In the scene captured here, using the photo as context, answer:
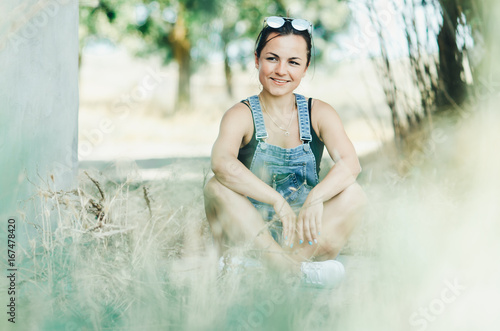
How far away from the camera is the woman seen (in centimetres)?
210

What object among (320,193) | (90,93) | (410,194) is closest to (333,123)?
(320,193)

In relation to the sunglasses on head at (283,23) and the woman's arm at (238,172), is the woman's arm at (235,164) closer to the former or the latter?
the woman's arm at (238,172)

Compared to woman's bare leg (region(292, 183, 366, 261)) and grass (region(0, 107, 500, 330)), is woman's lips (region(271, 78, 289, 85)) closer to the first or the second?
woman's bare leg (region(292, 183, 366, 261))

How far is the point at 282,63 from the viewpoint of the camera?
2.24 metres

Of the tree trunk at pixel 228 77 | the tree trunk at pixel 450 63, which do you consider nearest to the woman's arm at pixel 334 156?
the tree trunk at pixel 450 63

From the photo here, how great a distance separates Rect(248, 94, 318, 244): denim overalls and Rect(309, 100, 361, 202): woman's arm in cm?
7

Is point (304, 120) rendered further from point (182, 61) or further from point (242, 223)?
point (182, 61)

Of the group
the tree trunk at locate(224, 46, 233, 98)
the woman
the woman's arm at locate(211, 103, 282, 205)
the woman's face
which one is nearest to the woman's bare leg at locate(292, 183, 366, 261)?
the woman

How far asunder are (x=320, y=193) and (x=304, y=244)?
9.0 inches

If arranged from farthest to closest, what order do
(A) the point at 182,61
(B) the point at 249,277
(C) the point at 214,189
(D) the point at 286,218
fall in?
1. (A) the point at 182,61
2. (C) the point at 214,189
3. (D) the point at 286,218
4. (B) the point at 249,277

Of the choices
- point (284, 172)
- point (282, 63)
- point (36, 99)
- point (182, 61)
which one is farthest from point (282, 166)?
point (182, 61)

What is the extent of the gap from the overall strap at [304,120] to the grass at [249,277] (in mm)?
548

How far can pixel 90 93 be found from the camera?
1462cm

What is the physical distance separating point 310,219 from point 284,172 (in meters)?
0.29
